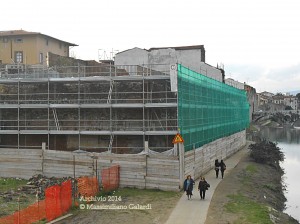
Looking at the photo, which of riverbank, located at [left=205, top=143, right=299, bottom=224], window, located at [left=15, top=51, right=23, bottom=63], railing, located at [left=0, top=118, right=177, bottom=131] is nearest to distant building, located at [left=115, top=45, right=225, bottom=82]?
riverbank, located at [left=205, top=143, right=299, bottom=224]

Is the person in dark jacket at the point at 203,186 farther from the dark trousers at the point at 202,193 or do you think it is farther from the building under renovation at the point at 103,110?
the building under renovation at the point at 103,110

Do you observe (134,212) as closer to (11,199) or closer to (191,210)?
(191,210)

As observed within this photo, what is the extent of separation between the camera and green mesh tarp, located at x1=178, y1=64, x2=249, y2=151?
78.4 ft

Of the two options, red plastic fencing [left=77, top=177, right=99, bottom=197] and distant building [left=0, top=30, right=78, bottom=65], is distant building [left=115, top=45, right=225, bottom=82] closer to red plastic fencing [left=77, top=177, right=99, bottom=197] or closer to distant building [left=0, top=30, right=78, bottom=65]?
distant building [left=0, top=30, right=78, bottom=65]

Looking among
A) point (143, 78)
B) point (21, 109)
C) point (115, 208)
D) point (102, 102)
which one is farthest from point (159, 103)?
point (21, 109)

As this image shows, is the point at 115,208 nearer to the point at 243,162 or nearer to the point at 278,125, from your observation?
the point at 243,162

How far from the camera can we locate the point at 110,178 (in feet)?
69.4

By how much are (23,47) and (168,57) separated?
72.5 feet

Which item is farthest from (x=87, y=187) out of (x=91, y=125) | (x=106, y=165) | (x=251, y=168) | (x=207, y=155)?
(x=251, y=168)

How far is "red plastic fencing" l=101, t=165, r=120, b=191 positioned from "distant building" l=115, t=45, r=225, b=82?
20883 mm

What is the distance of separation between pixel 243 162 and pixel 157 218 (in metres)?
20.9

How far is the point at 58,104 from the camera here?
84.2 ft

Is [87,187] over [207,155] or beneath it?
beneath

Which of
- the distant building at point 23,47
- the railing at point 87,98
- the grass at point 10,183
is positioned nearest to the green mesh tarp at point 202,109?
the railing at point 87,98
